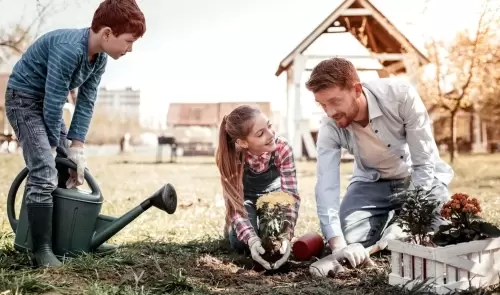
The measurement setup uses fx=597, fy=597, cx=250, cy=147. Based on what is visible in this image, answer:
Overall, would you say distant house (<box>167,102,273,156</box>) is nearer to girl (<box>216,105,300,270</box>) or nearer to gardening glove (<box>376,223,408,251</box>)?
girl (<box>216,105,300,270</box>)

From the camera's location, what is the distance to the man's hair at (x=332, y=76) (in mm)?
2590

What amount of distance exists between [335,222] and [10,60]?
17.3ft

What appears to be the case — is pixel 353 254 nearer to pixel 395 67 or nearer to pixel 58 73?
pixel 58 73

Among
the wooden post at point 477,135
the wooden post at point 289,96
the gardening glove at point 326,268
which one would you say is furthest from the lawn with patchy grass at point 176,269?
the wooden post at point 477,135

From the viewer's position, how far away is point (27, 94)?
2592 mm

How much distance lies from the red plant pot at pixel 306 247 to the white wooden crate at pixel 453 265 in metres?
0.57

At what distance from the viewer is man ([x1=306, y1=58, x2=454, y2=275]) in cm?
263

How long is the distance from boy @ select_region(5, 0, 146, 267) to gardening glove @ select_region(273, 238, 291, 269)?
927mm

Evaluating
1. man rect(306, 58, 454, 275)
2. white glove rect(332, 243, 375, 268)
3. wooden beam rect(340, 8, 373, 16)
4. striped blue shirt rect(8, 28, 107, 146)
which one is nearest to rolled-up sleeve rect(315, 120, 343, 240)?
man rect(306, 58, 454, 275)

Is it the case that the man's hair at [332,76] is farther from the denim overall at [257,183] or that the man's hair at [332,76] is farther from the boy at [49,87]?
the boy at [49,87]

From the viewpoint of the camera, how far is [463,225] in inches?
87.0

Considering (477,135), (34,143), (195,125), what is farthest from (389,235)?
(195,125)

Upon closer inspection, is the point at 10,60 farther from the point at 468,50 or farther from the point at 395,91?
the point at 468,50

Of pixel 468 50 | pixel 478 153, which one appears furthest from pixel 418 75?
pixel 478 153
